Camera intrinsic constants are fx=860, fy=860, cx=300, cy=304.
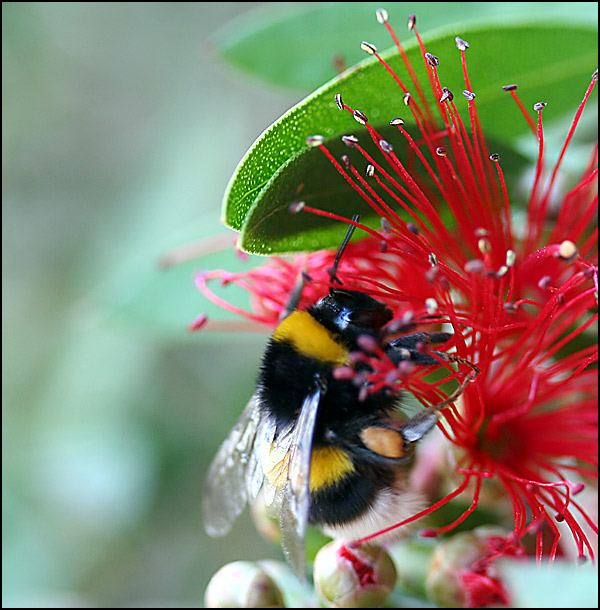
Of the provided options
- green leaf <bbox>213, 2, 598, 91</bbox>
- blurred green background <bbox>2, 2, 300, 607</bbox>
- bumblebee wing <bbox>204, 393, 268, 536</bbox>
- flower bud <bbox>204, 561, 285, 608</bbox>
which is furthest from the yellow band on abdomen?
blurred green background <bbox>2, 2, 300, 607</bbox>

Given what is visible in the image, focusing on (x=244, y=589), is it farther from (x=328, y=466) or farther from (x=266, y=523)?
(x=328, y=466)

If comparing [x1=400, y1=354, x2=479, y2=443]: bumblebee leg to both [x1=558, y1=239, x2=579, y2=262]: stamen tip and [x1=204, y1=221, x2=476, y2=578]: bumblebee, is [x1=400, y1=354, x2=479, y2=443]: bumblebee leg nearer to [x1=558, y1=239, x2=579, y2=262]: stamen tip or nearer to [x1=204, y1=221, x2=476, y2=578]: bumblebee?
[x1=204, y1=221, x2=476, y2=578]: bumblebee

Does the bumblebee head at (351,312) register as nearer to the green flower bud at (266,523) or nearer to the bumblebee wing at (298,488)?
the bumblebee wing at (298,488)

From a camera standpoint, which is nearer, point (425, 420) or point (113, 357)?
point (425, 420)

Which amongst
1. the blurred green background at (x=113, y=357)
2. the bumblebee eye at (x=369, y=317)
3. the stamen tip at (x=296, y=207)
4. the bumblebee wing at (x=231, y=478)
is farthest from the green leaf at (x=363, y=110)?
the blurred green background at (x=113, y=357)

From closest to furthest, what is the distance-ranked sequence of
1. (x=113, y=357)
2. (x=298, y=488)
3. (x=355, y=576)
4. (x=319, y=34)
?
(x=298, y=488)
(x=355, y=576)
(x=319, y=34)
(x=113, y=357)

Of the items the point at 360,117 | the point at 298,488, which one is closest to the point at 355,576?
the point at 298,488
